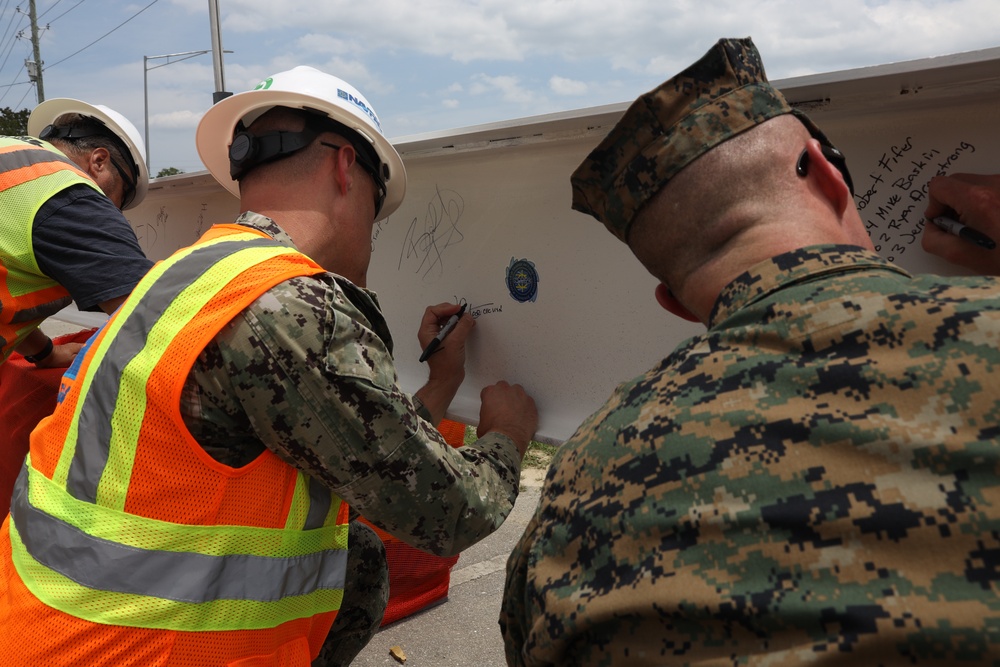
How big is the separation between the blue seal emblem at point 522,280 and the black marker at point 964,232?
128 cm

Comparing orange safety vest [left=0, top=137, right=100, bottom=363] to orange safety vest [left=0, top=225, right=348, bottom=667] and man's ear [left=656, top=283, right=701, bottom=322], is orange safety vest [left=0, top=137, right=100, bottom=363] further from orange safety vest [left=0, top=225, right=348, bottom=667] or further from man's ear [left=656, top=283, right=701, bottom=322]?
man's ear [left=656, top=283, right=701, bottom=322]

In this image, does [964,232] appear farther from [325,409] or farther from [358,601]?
[358,601]

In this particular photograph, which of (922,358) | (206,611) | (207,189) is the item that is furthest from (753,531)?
(207,189)

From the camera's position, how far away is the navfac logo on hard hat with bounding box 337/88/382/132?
7.68 ft

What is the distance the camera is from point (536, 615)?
113 cm

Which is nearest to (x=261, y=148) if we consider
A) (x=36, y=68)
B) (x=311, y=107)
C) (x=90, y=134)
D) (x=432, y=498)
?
(x=311, y=107)

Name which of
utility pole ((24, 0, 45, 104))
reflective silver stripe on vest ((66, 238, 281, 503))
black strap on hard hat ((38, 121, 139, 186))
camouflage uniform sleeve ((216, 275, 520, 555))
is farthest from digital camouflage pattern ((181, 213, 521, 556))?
utility pole ((24, 0, 45, 104))

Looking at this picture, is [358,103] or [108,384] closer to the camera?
[108,384]

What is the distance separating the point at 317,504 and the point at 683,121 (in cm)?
115

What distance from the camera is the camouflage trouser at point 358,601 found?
242 cm

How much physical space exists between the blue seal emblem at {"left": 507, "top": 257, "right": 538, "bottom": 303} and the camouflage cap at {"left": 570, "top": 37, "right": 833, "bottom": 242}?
50.0 inches

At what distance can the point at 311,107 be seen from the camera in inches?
89.9

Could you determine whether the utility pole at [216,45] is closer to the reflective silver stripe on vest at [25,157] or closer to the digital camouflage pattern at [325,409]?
the reflective silver stripe on vest at [25,157]

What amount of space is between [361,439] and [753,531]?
0.96m
